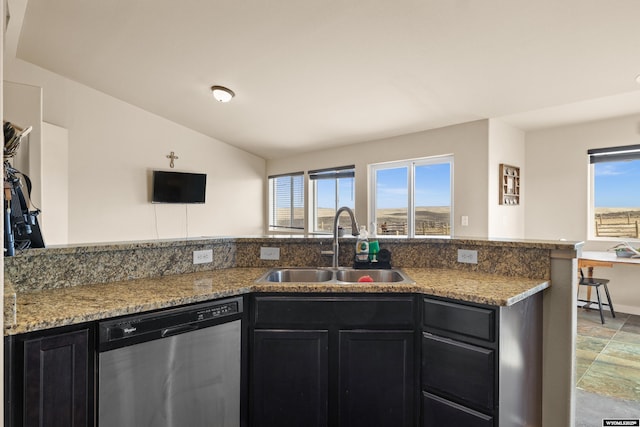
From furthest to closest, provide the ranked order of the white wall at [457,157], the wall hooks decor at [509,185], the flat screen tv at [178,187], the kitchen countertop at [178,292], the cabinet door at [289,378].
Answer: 1. the flat screen tv at [178,187]
2. the wall hooks decor at [509,185]
3. the white wall at [457,157]
4. the cabinet door at [289,378]
5. the kitchen countertop at [178,292]

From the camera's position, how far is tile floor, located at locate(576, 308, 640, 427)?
2218 mm

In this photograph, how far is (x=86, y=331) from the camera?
1.22 meters

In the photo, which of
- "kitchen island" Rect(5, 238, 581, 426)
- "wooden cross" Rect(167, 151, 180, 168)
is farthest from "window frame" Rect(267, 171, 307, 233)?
"kitchen island" Rect(5, 238, 581, 426)

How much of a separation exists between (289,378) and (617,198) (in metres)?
4.85

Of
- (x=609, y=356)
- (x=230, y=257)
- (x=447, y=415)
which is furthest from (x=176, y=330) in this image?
(x=609, y=356)

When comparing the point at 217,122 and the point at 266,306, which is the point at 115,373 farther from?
→ the point at 217,122

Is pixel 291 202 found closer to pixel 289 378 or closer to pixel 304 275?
pixel 304 275

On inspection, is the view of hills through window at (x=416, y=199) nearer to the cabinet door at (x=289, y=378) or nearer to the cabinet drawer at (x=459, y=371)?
the cabinet drawer at (x=459, y=371)

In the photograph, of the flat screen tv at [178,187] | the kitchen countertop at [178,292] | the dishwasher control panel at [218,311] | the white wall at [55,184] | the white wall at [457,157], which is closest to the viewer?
the kitchen countertop at [178,292]

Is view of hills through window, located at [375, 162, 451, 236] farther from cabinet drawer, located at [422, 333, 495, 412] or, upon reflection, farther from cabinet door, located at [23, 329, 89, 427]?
cabinet door, located at [23, 329, 89, 427]

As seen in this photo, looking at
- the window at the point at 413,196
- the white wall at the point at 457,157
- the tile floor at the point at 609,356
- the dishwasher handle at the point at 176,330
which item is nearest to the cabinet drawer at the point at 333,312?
the dishwasher handle at the point at 176,330

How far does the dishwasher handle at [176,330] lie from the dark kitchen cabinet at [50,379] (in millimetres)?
243

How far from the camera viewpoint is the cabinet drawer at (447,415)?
1449 mm

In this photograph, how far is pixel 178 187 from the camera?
5.67 m
